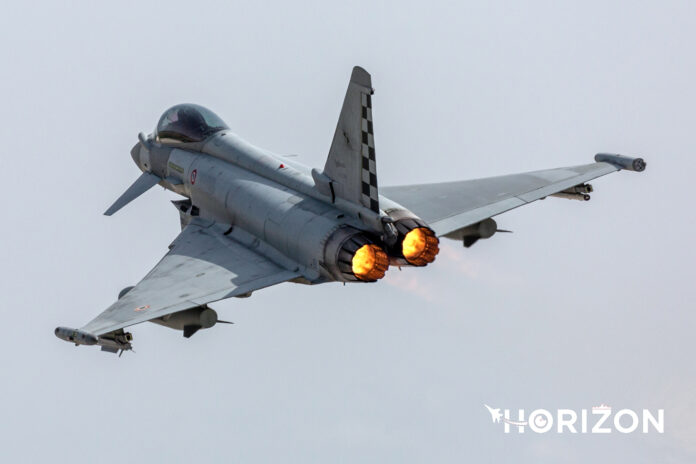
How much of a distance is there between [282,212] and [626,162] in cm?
998

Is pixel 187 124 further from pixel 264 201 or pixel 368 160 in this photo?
pixel 368 160

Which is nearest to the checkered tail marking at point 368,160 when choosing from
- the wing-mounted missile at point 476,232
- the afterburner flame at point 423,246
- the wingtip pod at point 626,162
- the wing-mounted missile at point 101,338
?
the afterburner flame at point 423,246

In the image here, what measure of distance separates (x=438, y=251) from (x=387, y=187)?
616cm

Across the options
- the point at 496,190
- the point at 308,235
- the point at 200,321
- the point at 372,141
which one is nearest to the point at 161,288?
the point at 200,321

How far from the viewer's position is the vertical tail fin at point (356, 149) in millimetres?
33125

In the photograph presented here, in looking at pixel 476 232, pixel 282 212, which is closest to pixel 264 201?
pixel 282 212

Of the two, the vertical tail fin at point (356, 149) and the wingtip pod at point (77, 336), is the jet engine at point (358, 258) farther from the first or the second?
the wingtip pod at point (77, 336)

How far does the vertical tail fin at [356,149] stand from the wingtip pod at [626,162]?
916 cm

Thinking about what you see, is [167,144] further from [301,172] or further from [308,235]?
[308,235]

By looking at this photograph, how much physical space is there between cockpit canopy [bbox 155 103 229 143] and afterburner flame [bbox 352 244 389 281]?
869cm

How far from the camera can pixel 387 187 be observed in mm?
40094

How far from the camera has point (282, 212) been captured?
3603cm

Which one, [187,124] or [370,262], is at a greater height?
[187,124]

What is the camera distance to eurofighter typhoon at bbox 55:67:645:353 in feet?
111
